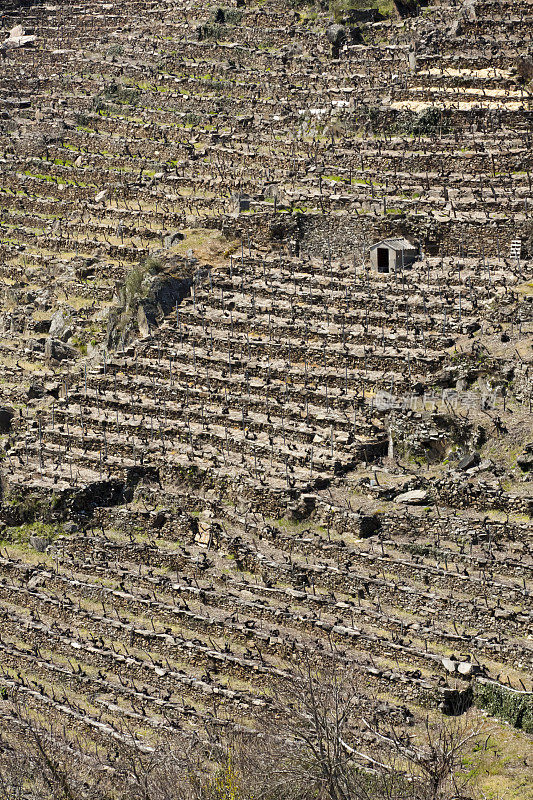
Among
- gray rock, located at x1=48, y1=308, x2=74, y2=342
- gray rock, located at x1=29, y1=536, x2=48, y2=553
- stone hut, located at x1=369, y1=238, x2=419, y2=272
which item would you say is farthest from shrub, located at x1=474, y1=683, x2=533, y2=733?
gray rock, located at x1=48, y1=308, x2=74, y2=342

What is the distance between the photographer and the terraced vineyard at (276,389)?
35.6m

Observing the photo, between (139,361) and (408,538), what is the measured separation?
42.9 feet

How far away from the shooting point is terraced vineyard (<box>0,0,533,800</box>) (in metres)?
35.6

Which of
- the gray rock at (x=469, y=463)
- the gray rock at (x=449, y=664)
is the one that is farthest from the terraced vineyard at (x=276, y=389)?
the gray rock at (x=469, y=463)

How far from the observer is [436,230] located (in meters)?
49.1

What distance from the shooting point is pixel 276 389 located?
43781 mm

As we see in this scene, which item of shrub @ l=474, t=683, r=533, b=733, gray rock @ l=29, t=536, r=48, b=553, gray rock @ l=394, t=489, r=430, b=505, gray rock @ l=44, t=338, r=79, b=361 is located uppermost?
gray rock @ l=44, t=338, r=79, b=361

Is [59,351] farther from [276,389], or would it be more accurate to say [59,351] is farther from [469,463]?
[469,463]

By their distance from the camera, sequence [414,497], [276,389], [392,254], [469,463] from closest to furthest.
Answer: [414,497], [469,463], [276,389], [392,254]

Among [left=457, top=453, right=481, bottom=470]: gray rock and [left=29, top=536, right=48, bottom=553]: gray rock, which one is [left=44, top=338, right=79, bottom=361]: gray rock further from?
[left=457, top=453, right=481, bottom=470]: gray rock

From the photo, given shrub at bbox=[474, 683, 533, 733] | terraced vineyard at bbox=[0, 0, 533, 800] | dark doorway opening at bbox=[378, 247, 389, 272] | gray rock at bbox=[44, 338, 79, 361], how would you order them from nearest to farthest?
shrub at bbox=[474, 683, 533, 733]
terraced vineyard at bbox=[0, 0, 533, 800]
dark doorway opening at bbox=[378, 247, 389, 272]
gray rock at bbox=[44, 338, 79, 361]

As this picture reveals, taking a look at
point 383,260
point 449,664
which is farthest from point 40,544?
point 383,260

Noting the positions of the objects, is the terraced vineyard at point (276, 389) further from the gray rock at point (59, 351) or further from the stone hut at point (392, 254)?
the stone hut at point (392, 254)

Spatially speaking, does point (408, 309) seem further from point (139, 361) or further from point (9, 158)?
point (9, 158)
